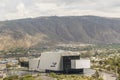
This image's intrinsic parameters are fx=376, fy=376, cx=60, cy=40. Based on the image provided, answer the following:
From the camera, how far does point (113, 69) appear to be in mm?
182125

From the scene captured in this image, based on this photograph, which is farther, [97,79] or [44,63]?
[44,63]

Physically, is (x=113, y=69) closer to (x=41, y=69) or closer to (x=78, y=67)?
(x=78, y=67)

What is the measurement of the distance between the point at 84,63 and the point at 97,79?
4130 centimetres

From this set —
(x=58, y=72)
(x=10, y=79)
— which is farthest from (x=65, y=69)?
(x=10, y=79)

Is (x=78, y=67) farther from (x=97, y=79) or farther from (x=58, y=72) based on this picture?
(x=97, y=79)

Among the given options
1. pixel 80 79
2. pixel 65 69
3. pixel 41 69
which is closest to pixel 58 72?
pixel 65 69

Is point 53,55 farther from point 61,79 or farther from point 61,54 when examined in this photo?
point 61,79

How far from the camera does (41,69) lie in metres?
197

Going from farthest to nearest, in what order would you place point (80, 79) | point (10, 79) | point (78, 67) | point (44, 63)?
point (44, 63) < point (78, 67) < point (80, 79) < point (10, 79)

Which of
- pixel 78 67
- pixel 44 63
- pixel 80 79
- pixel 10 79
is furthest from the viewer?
pixel 44 63

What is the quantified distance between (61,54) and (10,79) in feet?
183

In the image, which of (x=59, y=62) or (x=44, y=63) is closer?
(x=59, y=62)

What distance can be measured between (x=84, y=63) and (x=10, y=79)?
56.8m

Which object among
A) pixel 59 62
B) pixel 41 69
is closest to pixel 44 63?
pixel 41 69
